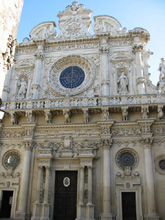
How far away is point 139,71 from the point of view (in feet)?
49.5

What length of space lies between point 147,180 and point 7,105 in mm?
8729

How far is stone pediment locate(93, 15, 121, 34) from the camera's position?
56.9ft

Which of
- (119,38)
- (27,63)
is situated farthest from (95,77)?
(27,63)

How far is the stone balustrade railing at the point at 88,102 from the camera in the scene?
521 inches

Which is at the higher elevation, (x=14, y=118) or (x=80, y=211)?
(x=14, y=118)

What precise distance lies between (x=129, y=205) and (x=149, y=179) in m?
1.60

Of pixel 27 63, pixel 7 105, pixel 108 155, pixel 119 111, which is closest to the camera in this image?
pixel 108 155

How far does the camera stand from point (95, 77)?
15.7m

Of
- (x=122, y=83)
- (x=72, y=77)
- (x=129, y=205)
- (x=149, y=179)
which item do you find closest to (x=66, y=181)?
(x=129, y=205)

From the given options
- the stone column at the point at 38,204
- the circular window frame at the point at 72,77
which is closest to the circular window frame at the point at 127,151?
the stone column at the point at 38,204

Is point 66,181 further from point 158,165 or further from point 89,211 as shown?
point 158,165

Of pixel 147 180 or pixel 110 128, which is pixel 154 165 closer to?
pixel 147 180

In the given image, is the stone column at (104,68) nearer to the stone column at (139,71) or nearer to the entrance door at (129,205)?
the stone column at (139,71)

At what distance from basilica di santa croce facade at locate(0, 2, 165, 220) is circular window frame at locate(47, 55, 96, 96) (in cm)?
7
